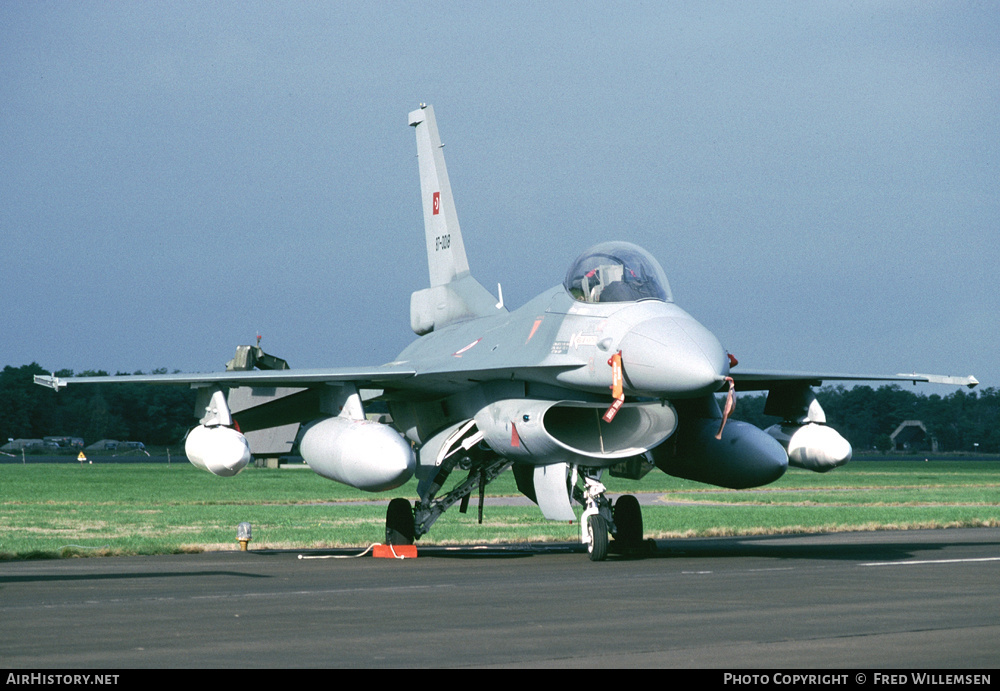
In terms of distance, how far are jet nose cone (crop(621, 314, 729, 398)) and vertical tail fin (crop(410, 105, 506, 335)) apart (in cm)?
582

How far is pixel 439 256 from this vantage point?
74.6 ft

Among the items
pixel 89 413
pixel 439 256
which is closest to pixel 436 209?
pixel 439 256

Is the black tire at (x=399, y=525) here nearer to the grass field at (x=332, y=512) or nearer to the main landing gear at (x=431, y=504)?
the main landing gear at (x=431, y=504)

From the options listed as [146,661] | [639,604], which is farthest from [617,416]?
[146,661]

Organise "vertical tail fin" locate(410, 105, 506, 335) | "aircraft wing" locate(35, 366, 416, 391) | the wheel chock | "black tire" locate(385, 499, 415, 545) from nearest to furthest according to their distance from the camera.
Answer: "aircraft wing" locate(35, 366, 416, 391) → the wheel chock → "black tire" locate(385, 499, 415, 545) → "vertical tail fin" locate(410, 105, 506, 335)

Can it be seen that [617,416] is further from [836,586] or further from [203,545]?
[203,545]

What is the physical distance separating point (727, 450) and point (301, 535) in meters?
10.0

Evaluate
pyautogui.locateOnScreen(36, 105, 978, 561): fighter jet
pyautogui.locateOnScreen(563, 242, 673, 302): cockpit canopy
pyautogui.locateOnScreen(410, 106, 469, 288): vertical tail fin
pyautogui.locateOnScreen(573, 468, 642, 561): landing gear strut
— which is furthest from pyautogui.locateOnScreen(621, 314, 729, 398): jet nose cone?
pyautogui.locateOnScreen(410, 106, 469, 288): vertical tail fin

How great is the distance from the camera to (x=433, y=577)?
50.0 feet

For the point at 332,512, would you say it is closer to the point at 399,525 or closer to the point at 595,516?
the point at 399,525

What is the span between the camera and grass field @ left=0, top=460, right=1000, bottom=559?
24.2m

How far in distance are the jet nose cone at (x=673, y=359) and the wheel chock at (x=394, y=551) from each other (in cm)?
535

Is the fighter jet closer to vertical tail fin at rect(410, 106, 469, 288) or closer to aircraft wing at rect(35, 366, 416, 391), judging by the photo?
aircraft wing at rect(35, 366, 416, 391)

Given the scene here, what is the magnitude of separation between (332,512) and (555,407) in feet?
54.8
